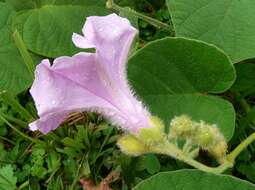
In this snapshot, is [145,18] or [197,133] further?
[145,18]

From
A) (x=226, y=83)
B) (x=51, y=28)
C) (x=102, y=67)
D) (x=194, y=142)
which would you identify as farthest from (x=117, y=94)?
(x=51, y=28)

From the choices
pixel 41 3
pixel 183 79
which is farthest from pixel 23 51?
pixel 183 79

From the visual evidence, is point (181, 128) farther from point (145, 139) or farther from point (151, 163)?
point (151, 163)

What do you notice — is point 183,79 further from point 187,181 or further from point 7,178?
point 7,178

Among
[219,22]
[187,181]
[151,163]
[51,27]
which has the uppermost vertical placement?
[219,22]

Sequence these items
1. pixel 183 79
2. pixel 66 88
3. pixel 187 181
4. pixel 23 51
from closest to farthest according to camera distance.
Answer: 1. pixel 66 88
2. pixel 187 181
3. pixel 183 79
4. pixel 23 51

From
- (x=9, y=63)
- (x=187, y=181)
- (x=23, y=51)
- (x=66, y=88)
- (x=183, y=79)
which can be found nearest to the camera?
(x=66, y=88)

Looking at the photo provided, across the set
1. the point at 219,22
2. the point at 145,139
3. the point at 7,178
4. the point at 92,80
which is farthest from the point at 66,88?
the point at 7,178

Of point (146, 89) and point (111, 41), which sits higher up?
point (111, 41)
